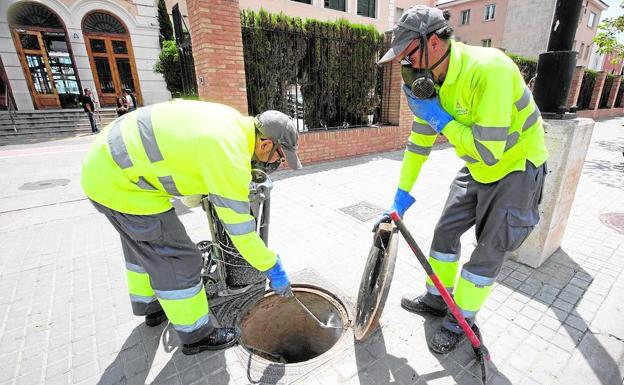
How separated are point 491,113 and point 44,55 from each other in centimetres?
1844

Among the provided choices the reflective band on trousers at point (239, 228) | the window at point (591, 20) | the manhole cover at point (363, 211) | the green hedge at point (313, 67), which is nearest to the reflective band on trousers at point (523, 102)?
the reflective band on trousers at point (239, 228)

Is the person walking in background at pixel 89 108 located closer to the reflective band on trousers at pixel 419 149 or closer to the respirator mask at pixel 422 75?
the reflective band on trousers at pixel 419 149

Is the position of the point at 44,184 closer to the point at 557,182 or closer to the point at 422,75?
the point at 422,75

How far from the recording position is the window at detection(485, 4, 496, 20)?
2625cm

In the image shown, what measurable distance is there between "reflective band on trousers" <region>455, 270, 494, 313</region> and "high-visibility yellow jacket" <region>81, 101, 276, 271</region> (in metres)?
1.27

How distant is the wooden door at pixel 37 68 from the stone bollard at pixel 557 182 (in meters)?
18.4

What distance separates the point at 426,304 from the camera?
8.04 feet

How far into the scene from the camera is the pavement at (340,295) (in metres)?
1.97

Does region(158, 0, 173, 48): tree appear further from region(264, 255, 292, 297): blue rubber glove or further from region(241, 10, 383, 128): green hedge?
region(264, 255, 292, 297): blue rubber glove

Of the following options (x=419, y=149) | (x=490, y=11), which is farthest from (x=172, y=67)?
(x=490, y=11)

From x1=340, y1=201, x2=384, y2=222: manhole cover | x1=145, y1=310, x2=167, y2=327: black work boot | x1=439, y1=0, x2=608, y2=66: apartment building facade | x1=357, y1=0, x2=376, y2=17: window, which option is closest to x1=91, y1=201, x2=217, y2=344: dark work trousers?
x1=145, y1=310, x2=167, y2=327: black work boot

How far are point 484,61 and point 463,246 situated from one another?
7.74ft

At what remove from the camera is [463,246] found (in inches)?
135

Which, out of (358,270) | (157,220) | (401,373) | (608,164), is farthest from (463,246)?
(608,164)
